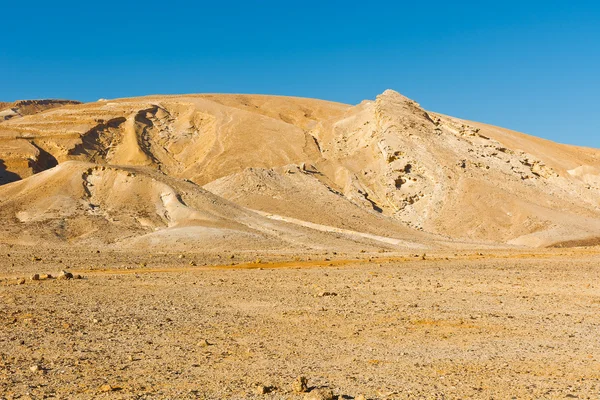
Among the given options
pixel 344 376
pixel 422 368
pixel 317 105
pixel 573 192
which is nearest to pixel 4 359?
pixel 344 376

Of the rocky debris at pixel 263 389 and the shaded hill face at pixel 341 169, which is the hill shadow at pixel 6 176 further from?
the rocky debris at pixel 263 389

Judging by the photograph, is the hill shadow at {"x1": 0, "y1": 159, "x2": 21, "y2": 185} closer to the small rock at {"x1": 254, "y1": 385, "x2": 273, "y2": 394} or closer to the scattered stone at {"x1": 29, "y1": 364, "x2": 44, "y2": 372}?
the scattered stone at {"x1": 29, "y1": 364, "x2": 44, "y2": 372}

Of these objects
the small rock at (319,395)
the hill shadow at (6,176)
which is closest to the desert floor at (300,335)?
the small rock at (319,395)

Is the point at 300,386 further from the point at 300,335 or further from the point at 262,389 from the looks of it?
the point at 300,335

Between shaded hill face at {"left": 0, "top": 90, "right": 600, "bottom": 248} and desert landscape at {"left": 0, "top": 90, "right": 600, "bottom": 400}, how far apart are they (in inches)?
9.6

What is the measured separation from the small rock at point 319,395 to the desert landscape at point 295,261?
5 centimetres

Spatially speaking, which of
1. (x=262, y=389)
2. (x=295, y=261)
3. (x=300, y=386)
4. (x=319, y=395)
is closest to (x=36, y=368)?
(x=262, y=389)

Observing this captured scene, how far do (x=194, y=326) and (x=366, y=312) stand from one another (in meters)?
4.20

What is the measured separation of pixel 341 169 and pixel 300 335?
4570cm

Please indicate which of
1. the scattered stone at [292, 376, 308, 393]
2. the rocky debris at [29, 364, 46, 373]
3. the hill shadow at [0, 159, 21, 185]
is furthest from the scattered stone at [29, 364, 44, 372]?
the hill shadow at [0, 159, 21, 185]

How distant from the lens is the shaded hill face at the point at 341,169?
141ft

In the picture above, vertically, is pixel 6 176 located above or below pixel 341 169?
below

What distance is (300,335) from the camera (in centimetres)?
1124

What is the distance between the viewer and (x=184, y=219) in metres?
36.8
